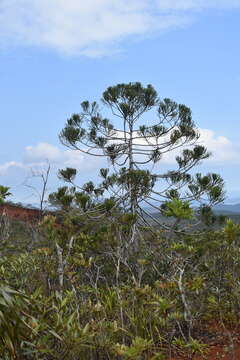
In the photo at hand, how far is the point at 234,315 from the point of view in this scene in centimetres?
577

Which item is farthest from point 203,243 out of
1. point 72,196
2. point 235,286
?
point 72,196

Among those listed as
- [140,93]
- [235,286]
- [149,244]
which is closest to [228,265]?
[235,286]

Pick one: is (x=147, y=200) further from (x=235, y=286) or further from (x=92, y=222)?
(x=235, y=286)

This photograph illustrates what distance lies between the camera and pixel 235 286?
5.96 m

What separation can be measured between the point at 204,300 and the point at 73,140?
4.78 m

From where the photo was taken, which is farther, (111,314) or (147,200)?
(147,200)

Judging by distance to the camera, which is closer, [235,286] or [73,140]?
[235,286]

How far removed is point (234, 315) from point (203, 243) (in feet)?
6.00

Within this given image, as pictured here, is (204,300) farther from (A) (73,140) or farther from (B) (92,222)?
(A) (73,140)

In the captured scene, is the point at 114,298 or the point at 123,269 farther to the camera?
the point at 123,269

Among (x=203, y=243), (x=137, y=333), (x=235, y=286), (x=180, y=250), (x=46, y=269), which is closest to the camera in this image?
(x=137, y=333)

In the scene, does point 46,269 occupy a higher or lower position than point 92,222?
lower

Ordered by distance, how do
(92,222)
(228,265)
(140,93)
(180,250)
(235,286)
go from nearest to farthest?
(180,250), (235,286), (228,265), (92,222), (140,93)

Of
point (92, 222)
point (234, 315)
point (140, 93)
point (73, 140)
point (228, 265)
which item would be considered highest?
point (140, 93)
